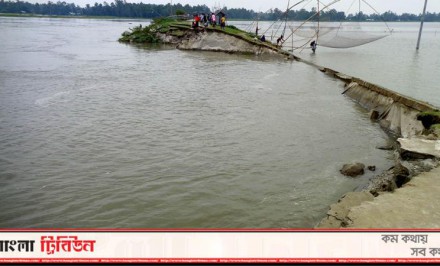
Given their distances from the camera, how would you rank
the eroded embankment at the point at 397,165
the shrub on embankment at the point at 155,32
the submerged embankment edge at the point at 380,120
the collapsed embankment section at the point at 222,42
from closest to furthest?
the eroded embankment at the point at 397,165 < the submerged embankment edge at the point at 380,120 < the collapsed embankment section at the point at 222,42 < the shrub on embankment at the point at 155,32

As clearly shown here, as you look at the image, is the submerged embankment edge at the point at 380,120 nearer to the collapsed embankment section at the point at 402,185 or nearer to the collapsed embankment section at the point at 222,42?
the collapsed embankment section at the point at 402,185

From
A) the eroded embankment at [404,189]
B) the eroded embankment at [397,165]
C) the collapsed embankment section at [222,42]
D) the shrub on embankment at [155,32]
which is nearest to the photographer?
the eroded embankment at [404,189]

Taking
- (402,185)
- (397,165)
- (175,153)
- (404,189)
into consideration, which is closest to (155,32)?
(175,153)

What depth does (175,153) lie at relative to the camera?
973 cm

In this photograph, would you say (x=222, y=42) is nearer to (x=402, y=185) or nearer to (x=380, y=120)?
(x=380, y=120)

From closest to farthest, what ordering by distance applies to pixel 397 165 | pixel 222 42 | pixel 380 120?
pixel 397 165
pixel 380 120
pixel 222 42

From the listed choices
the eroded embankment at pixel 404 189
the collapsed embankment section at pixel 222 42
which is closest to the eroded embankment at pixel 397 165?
the eroded embankment at pixel 404 189

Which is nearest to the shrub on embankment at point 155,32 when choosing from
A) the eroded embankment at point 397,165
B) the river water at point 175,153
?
the river water at point 175,153

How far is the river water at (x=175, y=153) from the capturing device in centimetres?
681

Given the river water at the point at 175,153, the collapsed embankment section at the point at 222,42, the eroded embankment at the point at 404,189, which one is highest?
the collapsed embankment section at the point at 222,42

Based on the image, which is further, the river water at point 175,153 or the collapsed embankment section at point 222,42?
the collapsed embankment section at point 222,42

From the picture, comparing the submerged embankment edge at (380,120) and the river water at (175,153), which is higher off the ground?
the submerged embankment edge at (380,120)

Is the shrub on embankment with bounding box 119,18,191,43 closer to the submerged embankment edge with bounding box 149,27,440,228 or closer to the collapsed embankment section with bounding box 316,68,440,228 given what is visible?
the submerged embankment edge with bounding box 149,27,440,228

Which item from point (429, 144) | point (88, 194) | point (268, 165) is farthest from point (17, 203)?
point (429, 144)
